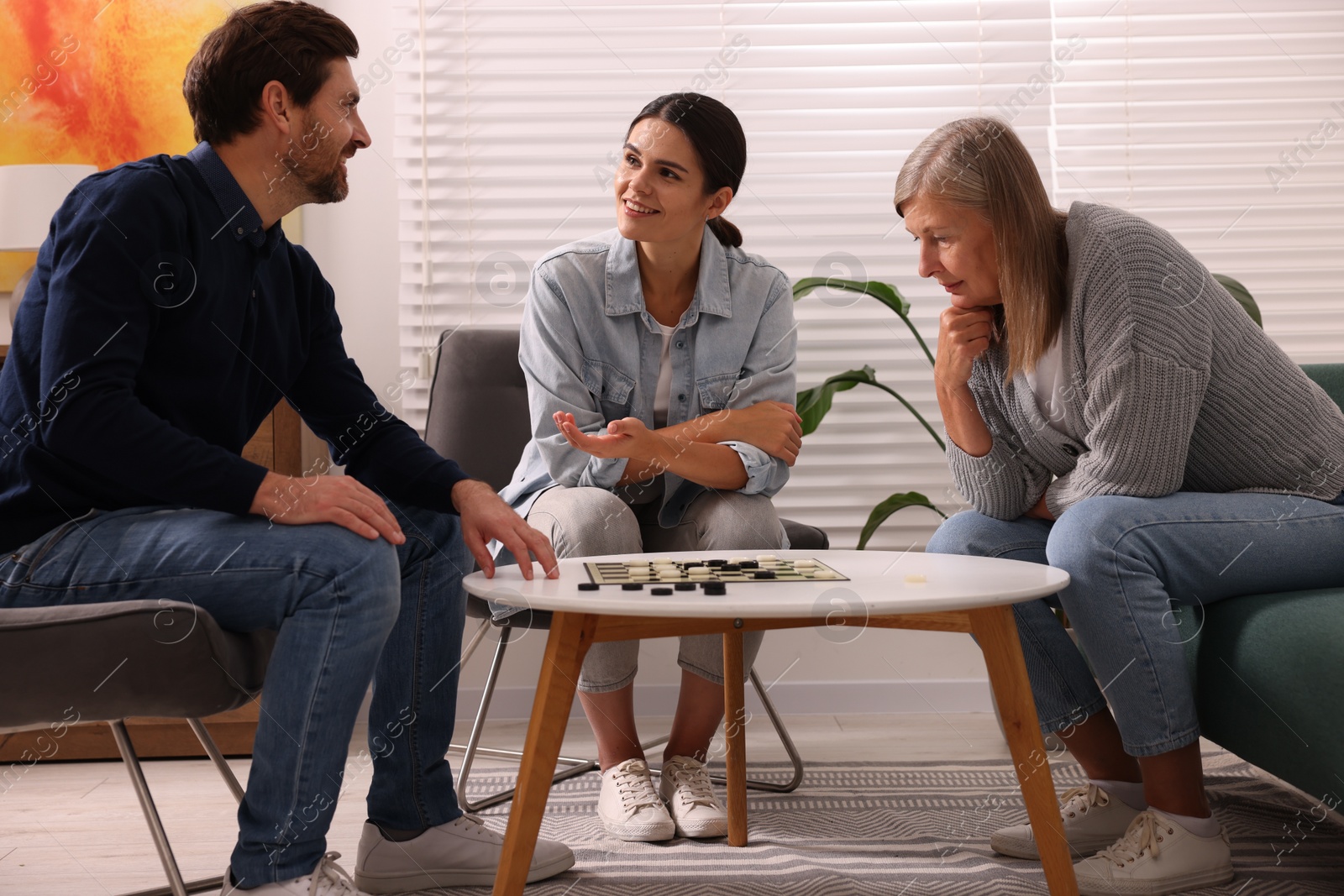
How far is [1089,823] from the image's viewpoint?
1344mm

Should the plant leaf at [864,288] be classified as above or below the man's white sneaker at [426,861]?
above

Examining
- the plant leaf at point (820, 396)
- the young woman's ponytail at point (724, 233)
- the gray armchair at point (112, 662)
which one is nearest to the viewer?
the gray armchair at point (112, 662)

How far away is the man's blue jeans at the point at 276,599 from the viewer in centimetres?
102

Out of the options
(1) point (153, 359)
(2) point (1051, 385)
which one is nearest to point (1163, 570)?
(2) point (1051, 385)

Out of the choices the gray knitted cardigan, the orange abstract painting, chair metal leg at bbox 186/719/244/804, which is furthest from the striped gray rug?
the orange abstract painting

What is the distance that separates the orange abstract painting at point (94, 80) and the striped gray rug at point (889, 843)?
1608 millimetres

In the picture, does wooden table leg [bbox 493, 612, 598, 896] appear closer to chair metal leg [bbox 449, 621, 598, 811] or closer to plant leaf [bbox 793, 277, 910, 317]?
chair metal leg [bbox 449, 621, 598, 811]

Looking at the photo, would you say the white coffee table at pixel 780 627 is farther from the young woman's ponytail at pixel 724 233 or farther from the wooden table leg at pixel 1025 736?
the young woman's ponytail at pixel 724 233

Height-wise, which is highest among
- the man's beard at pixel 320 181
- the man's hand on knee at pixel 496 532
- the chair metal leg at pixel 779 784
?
the man's beard at pixel 320 181

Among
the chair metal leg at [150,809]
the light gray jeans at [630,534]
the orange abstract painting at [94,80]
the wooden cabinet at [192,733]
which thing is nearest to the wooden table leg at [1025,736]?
the light gray jeans at [630,534]

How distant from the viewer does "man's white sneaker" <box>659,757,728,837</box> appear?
1498mm

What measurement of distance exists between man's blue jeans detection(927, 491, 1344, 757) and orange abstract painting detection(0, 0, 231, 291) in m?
2.04

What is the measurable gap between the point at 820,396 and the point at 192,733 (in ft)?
4.63

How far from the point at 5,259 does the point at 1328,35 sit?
305 cm
